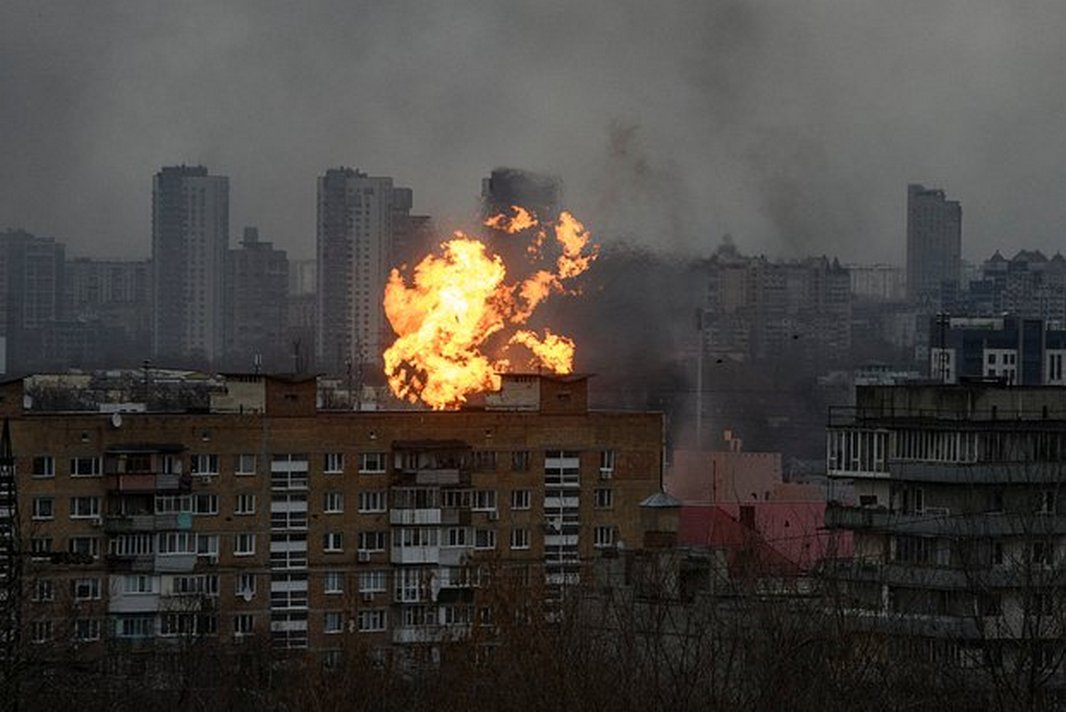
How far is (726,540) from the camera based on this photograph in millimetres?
28359

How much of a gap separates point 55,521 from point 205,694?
226 inches

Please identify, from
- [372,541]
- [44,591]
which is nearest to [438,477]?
[372,541]

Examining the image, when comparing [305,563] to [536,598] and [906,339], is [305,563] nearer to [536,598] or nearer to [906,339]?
[536,598]

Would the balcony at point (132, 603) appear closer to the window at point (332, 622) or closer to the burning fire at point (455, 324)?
the window at point (332, 622)

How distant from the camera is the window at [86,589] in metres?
28.8

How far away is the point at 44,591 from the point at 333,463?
3.62 m

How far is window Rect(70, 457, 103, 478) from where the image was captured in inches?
1152

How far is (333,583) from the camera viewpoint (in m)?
29.9

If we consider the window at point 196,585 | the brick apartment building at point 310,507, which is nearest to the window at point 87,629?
the brick apartment building at point 310,507

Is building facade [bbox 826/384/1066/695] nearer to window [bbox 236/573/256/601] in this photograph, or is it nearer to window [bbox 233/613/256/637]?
window [bbox 233/613/256/637]

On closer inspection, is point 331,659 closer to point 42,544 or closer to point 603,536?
point 42,544

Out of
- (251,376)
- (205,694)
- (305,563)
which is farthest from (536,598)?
(251,376)

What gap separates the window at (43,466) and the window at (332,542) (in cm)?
274

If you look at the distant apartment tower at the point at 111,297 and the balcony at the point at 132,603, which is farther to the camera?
the distant apartment tower at the point at 111,297
